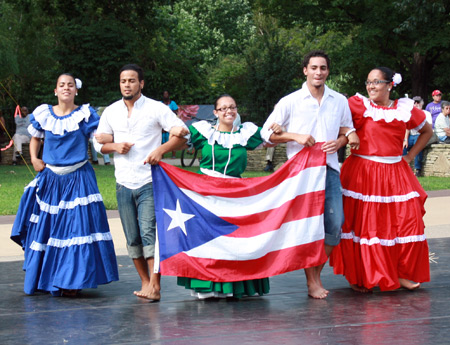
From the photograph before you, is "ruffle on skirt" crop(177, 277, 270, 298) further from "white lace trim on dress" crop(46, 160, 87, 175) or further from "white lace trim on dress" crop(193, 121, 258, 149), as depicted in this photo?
"white lace trim on dress" crop(46, 160, 87, 175)

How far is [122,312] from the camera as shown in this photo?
20.4 feet

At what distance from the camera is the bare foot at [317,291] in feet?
21.8

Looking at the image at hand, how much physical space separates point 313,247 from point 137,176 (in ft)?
5.20

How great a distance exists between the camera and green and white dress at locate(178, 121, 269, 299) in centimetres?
667

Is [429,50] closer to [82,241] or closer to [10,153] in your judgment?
[10,153]

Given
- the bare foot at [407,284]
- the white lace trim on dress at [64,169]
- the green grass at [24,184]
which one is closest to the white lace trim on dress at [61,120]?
the white lace trim on dress at [64,169]

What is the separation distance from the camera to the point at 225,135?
267 inches

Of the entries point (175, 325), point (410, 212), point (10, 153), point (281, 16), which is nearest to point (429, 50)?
point (281, 16)

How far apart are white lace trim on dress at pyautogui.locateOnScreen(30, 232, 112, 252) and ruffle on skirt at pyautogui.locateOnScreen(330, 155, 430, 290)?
2033 mm

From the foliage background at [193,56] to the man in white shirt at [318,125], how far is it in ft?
66.9

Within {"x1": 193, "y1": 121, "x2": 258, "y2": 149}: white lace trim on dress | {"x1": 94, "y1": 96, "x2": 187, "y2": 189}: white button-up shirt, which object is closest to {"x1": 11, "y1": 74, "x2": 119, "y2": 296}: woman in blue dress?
{"x1": 94, "y1": 96, "x2": 187, "y2": 189}: white button-up shirt

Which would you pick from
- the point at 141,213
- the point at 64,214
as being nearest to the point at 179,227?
the point at 141,213

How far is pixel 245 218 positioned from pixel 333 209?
0.74 m

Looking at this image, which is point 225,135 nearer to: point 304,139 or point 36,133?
point 304,139
